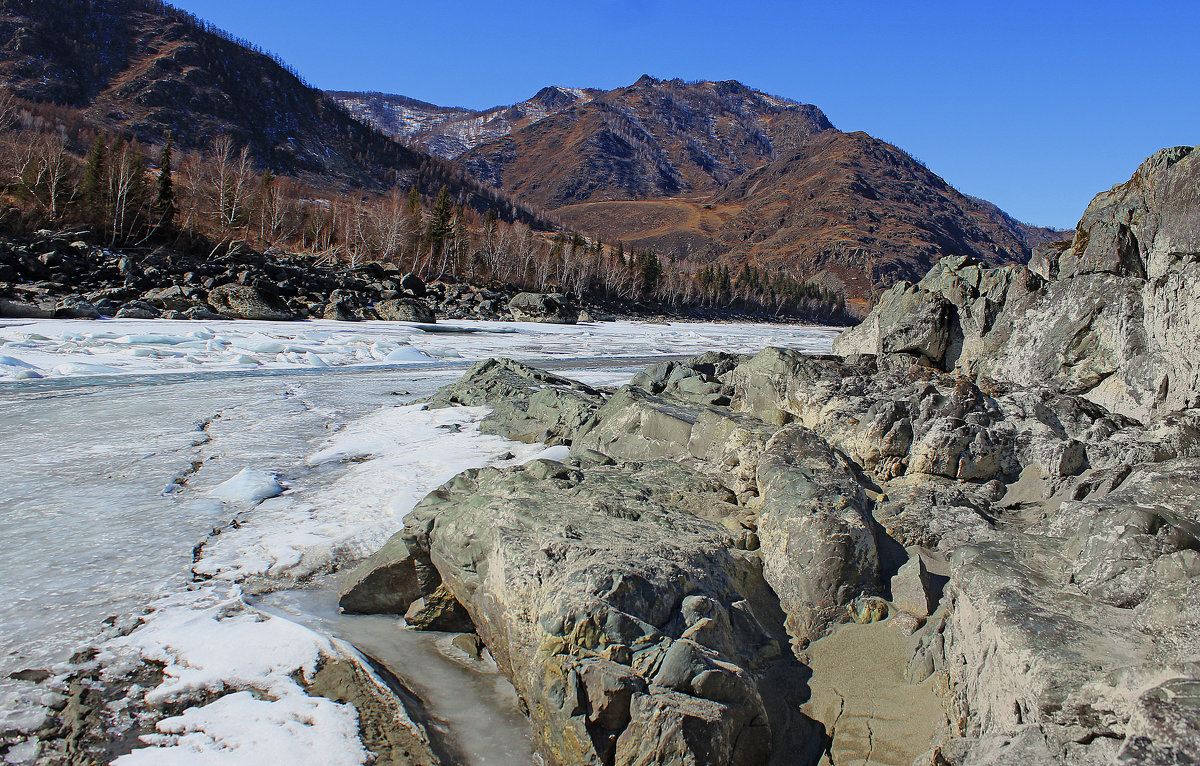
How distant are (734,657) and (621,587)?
663 mm

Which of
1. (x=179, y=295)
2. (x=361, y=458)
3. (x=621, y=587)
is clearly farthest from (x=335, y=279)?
(x=621, y=587)

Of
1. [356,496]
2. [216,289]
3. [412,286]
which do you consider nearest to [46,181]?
[216,289]

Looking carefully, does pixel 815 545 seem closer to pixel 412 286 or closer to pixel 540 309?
pixel 412 286

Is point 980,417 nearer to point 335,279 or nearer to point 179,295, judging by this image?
point 179,295

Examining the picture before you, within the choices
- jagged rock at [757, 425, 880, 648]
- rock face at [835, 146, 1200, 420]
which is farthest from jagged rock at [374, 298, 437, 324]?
jagged rock at [757, 425, 880, 648]

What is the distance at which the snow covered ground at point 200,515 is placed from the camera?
11.1ft

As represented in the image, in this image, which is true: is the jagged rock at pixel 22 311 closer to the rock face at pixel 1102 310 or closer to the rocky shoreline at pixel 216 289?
the rocky shoreline at pixel 216 289

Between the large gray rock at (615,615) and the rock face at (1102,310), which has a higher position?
the rock face at (1102,310)

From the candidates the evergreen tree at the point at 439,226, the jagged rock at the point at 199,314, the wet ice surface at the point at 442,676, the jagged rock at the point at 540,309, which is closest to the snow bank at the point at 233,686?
the wet ice surface at the point at 442,676

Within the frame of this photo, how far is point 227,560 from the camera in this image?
500 centimetres

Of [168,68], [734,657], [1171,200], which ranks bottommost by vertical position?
[734,657]

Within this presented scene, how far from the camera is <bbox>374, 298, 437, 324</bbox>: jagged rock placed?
36750mm

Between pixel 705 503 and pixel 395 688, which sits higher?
pixel 705 503

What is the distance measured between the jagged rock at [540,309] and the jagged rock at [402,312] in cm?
910
